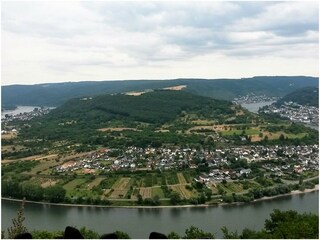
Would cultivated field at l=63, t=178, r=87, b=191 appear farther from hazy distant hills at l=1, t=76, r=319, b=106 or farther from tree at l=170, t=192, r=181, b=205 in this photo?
hazy distant hills at l=1, t=76, r=319, b=106

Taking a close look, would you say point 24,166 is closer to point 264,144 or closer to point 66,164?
point 66,164

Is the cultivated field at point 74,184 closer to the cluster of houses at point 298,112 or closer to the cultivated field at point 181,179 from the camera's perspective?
the cultivated field at point 181,179

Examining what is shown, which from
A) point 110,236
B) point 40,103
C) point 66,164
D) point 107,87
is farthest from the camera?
point 107,87

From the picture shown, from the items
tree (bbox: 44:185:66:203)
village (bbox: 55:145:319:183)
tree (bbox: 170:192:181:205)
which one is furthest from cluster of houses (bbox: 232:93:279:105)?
tree (bbox: 44:185:66:203)

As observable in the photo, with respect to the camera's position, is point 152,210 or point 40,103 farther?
point 40,103

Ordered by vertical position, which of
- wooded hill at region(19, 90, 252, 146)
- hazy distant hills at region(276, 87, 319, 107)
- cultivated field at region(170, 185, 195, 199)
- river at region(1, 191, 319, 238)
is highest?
hazy distant hills at region(276, 87, 319, 107)

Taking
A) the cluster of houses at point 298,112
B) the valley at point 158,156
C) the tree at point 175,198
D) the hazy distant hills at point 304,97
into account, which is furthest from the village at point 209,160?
the hazy distant hills at point 304,97

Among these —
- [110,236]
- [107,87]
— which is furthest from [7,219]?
[107,87]
